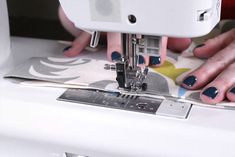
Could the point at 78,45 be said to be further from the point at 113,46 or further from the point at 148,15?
the point at 148,15

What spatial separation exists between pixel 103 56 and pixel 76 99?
0.21 meters

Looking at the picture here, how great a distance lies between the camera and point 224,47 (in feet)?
3.04

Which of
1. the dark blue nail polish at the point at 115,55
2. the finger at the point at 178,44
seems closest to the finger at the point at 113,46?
the dark blue nail polish at the point at 115,55

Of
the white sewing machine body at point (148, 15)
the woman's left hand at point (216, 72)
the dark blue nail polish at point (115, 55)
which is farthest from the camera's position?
the dark blue nail polish at point (115, 55)

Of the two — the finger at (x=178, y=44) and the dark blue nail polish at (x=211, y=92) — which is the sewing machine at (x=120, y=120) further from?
the finger at (x=178, y=44)

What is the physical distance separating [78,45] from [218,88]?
35 centimetres

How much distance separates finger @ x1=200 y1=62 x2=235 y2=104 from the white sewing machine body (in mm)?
118

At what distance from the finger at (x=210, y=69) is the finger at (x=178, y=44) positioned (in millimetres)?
119

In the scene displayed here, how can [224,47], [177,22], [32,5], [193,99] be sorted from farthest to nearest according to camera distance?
[32,5] < [224,47] < [193,99] < [177,22]

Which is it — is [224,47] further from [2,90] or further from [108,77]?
[2,90]

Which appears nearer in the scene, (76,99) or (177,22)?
(177,22)

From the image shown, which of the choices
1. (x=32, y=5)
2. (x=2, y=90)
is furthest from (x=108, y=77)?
(x=32, y=5)

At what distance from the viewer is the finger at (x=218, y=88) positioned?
76 cm

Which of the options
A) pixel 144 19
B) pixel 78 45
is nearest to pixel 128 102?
pixel 144 19
